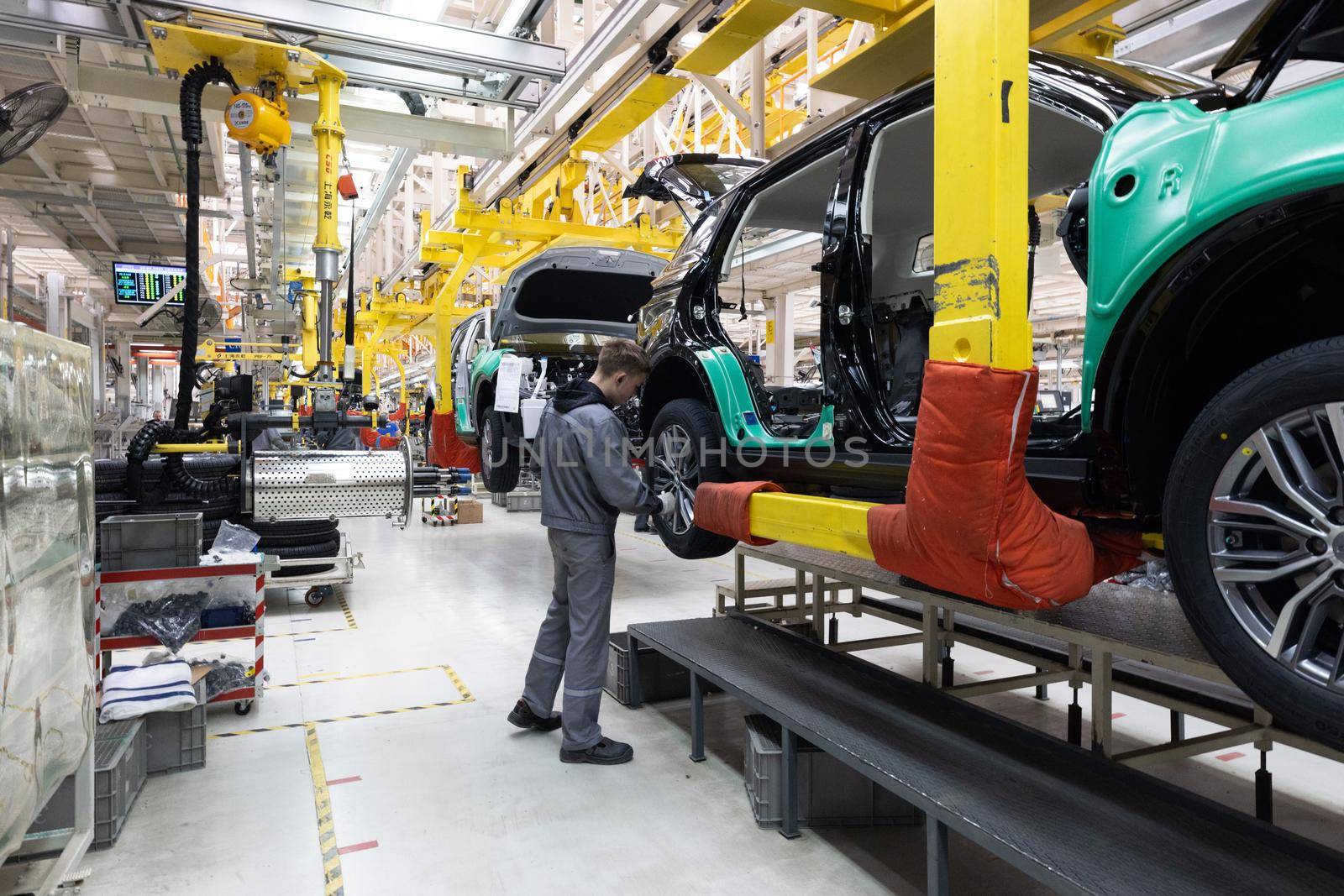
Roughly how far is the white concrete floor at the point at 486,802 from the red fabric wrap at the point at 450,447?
9.62 ft

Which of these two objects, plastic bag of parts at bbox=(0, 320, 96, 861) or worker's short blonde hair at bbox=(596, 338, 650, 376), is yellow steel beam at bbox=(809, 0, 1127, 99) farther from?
plastic bag of parts at bbox=(0, 320, 96, 861)

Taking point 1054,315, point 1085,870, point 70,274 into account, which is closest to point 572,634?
point 1085,870

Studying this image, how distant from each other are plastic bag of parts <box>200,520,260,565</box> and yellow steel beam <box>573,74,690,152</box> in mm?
3257

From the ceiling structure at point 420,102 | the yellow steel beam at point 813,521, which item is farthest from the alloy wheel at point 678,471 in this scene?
the ceiling structure at point 420,102

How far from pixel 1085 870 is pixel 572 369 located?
578cm

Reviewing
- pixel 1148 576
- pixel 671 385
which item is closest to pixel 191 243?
pixel 671 385

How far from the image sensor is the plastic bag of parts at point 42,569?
175 cm

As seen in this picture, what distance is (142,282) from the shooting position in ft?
37.1

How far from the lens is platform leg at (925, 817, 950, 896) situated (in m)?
2.11

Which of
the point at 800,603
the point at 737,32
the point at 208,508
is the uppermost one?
the point at 737,32

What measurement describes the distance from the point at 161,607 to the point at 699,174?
122 inches

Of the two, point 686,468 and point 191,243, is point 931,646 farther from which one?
point 191,243

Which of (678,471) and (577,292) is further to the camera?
(577,292)

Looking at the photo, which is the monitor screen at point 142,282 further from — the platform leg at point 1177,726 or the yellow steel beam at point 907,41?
the platform leg at point 1177,726
